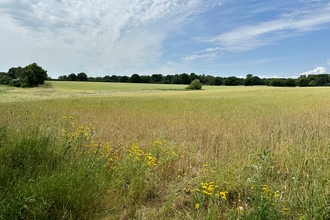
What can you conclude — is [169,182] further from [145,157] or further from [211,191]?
[211,191]

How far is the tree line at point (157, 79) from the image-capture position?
60.3 metres

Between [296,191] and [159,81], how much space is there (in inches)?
4203

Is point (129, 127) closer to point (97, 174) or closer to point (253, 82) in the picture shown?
point (97, 174)

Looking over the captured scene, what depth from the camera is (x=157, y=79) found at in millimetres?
109000

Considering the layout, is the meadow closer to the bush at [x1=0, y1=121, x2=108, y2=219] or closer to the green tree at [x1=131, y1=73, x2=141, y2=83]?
the bush at [x1=0, y1=121, x2=108, y2=219]

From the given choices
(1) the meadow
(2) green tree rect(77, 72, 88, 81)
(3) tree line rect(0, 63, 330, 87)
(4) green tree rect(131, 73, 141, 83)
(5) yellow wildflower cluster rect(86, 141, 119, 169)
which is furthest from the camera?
(4) green tree rect(131, 73, 141, 83)

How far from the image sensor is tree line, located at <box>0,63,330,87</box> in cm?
6028

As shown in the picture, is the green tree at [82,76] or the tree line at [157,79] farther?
the green tree at [82,76]

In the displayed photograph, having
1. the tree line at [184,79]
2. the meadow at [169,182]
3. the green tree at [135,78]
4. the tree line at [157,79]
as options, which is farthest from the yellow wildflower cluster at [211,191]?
the green tree at [135,78]

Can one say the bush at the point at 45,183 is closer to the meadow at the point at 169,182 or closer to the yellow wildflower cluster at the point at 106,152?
the meadow at the point at 169,182

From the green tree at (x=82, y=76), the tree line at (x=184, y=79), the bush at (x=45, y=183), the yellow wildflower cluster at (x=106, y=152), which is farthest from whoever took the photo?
the green tree at (x=82, y=76)

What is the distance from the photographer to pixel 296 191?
287cm

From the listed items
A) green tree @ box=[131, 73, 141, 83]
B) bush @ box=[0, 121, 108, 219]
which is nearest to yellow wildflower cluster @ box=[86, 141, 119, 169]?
bush @ box=[0, 121, 108, 219]

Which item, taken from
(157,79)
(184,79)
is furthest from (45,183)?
(157,79)
